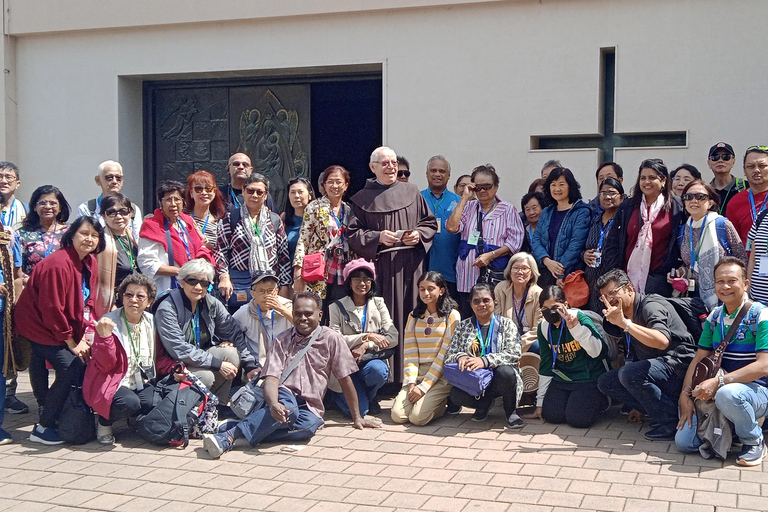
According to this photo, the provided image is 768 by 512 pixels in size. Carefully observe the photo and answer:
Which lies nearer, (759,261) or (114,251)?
(759,261)

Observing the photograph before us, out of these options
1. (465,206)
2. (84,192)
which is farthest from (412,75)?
(84,192)

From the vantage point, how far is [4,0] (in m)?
10.9

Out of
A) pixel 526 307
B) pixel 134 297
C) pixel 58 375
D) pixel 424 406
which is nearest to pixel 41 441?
pixel 58 375

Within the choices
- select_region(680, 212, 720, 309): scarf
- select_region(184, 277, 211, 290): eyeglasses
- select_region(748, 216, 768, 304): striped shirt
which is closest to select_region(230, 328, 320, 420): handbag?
select_region(184, 277, 211, 290): eyeglasses

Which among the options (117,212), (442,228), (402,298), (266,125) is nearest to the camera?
(117,212)

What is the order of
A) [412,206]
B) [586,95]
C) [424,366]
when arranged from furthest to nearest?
[586,95] < [412,206] < [424,366]

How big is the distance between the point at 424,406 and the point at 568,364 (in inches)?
44.6

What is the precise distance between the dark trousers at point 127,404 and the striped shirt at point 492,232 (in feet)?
9.21

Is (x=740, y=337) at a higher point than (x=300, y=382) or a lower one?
higher

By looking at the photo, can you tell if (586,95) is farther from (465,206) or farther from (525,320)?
(525,320)

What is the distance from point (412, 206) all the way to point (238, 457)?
268 cm

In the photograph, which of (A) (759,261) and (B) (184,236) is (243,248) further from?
(A) (759,261)

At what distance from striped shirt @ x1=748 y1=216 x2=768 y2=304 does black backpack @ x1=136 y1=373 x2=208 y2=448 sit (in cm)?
407

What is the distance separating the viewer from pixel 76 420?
5.81 m
